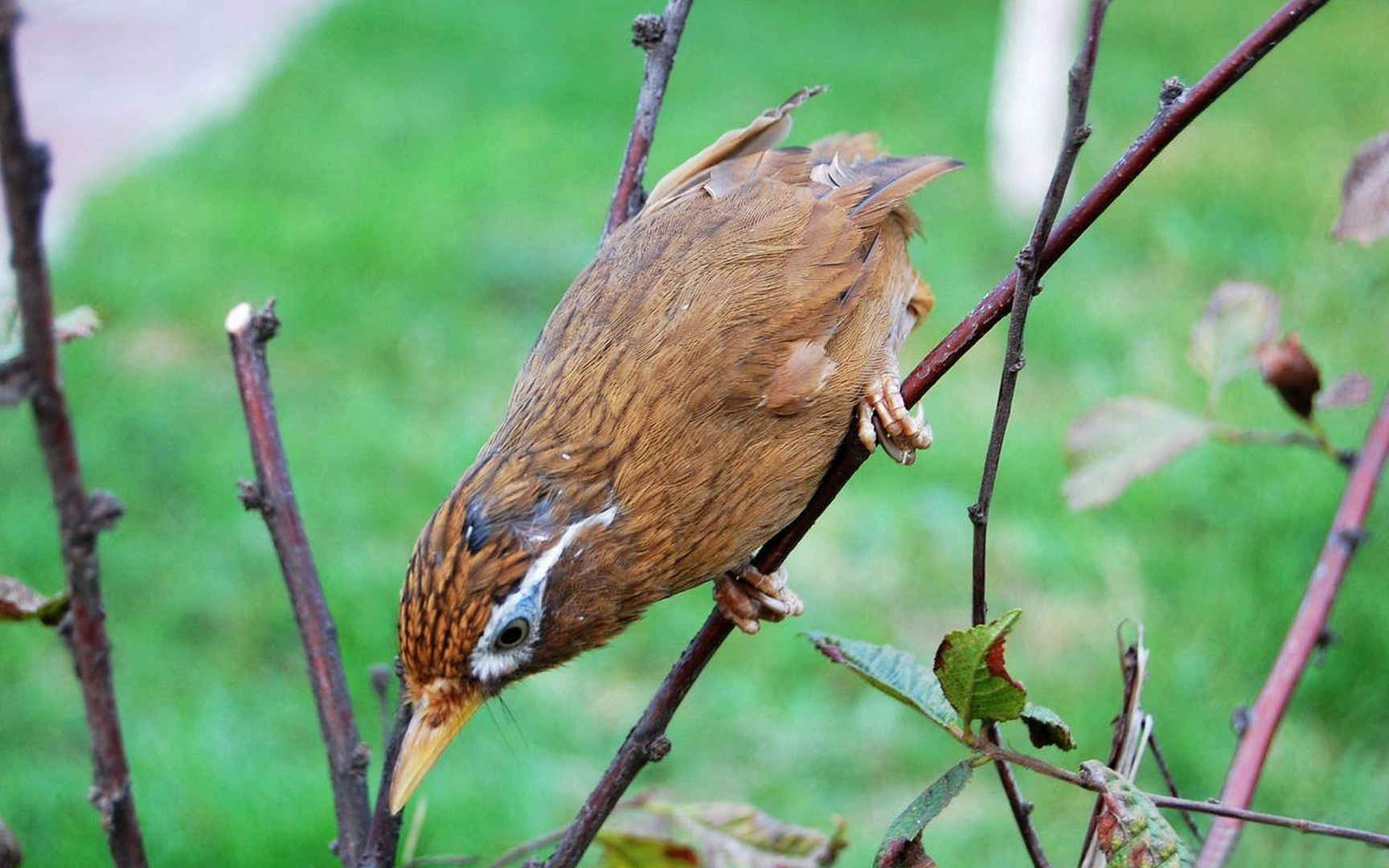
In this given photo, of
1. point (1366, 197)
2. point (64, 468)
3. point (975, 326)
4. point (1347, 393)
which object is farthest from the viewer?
point (1347, 393)

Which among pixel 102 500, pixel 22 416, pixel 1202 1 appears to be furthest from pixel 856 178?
pixel 1202 1

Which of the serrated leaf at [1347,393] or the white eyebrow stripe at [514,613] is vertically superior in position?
the serrated leaf at [1347,393]

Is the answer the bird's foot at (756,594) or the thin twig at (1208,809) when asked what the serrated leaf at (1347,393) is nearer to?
the bird's foot at (756,594)

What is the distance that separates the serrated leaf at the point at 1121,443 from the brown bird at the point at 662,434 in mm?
252

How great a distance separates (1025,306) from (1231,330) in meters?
0.98

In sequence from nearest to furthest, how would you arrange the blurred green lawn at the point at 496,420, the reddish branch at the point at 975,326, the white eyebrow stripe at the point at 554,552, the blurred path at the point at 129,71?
the reddish branch at the point at 975,326
the white eyebrow stripe at the point at 554,552
the blurred green lawn at the point at 496,420
the blurred path at the point at 129,71

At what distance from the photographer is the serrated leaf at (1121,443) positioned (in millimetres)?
2436

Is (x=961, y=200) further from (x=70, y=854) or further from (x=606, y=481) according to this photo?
(x=606, y=481)

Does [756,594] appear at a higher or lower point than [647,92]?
lower

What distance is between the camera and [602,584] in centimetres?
237

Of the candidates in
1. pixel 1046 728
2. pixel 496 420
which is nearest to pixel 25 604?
pixel 1046 728

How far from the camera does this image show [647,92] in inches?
97.7

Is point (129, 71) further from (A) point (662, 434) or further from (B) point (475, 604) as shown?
(B) point (475, 604)

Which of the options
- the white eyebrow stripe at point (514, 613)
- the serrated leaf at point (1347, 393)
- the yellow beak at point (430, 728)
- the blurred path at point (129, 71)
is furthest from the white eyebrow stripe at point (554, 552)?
the blurred path at point (129, 71)
